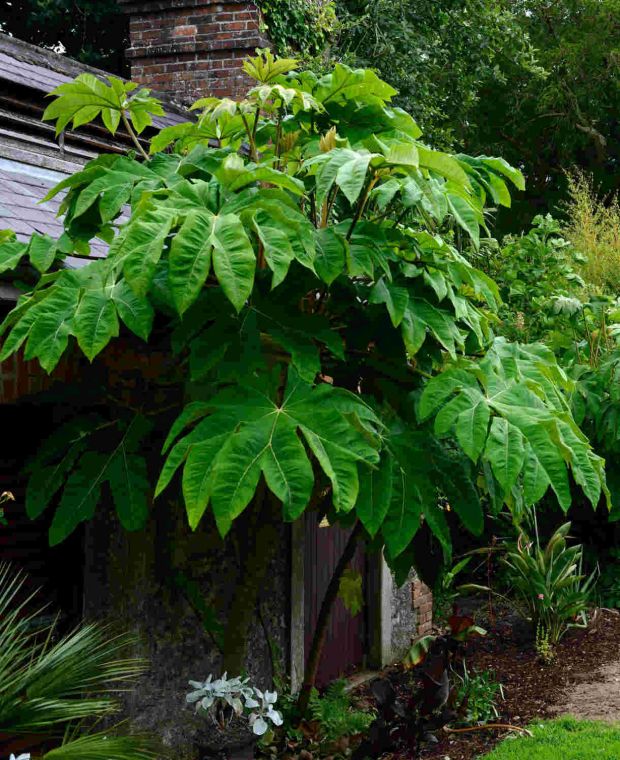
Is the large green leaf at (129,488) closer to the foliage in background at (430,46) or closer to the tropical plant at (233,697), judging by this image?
the tropical plant at (233,697)

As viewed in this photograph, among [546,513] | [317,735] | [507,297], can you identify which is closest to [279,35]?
[507,297]

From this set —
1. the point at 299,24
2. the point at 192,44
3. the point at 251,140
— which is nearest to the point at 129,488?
the point at 251,140

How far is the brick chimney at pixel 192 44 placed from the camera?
953cm

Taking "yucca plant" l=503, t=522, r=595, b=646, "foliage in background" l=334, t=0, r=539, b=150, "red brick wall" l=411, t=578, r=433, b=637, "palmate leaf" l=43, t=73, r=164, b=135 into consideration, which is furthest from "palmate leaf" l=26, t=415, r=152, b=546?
"foliage in background" l=334, t=0, r=539, b=150

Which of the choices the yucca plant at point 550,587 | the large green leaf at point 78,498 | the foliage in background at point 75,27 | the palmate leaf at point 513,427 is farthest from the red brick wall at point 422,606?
the foliage in background at point 75,27

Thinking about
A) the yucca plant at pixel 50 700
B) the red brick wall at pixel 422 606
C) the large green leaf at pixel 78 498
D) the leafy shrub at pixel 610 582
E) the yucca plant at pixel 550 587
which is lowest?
the leafy shrub at pixel 610 582

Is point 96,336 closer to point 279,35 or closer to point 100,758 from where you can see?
point 100,758

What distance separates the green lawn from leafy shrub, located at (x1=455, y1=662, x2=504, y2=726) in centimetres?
37

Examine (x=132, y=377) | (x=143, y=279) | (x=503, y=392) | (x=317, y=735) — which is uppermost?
(x=143, y=279)

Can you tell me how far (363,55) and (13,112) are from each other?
6144 mm

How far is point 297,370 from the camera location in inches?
140

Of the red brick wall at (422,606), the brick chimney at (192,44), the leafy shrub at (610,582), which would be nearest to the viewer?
the red brick wall at (422,606)

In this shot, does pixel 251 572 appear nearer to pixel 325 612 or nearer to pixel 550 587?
pixel 325 612

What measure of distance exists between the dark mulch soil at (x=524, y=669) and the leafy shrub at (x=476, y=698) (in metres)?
0.09
